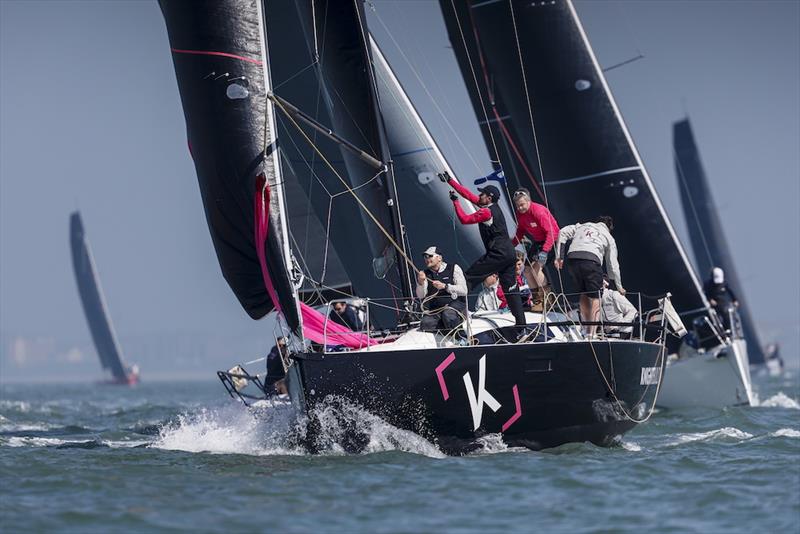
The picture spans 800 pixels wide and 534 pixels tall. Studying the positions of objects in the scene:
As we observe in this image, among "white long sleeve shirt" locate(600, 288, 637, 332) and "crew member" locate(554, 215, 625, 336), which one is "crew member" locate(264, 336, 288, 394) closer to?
"white long sleeve shirt" locate(600, 288, 637, 332)

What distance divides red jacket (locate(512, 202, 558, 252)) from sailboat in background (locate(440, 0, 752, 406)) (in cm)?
606

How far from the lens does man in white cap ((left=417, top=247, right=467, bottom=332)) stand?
467 inches

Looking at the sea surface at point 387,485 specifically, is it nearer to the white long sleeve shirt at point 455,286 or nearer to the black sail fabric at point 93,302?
the white long sleeve shirt at point 455,286

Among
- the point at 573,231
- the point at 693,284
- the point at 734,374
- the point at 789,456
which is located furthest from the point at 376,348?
the point at 734,374

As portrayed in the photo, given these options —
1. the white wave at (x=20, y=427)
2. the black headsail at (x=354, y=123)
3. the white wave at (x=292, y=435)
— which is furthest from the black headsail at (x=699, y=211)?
the white wave at (x=292, y=435)

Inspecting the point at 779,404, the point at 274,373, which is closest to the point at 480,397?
the point at 274,373

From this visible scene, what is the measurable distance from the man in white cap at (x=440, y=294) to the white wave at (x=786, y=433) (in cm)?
397

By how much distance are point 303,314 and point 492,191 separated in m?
Result: 2.18

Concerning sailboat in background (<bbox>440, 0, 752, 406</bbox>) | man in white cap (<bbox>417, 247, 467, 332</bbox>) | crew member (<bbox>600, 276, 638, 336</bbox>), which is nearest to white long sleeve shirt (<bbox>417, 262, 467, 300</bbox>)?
man in white cap (<bbox>417, 247, 467, 332</bbox>)

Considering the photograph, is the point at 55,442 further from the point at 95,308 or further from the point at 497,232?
the point at 95,308

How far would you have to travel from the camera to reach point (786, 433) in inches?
547

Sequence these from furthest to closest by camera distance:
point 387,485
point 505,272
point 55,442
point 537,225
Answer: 1. point 55,442
2. point 537,225
3. point 505,272
4. point 387,485

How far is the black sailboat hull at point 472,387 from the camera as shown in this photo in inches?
435

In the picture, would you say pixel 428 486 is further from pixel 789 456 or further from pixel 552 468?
pixel 789 456
